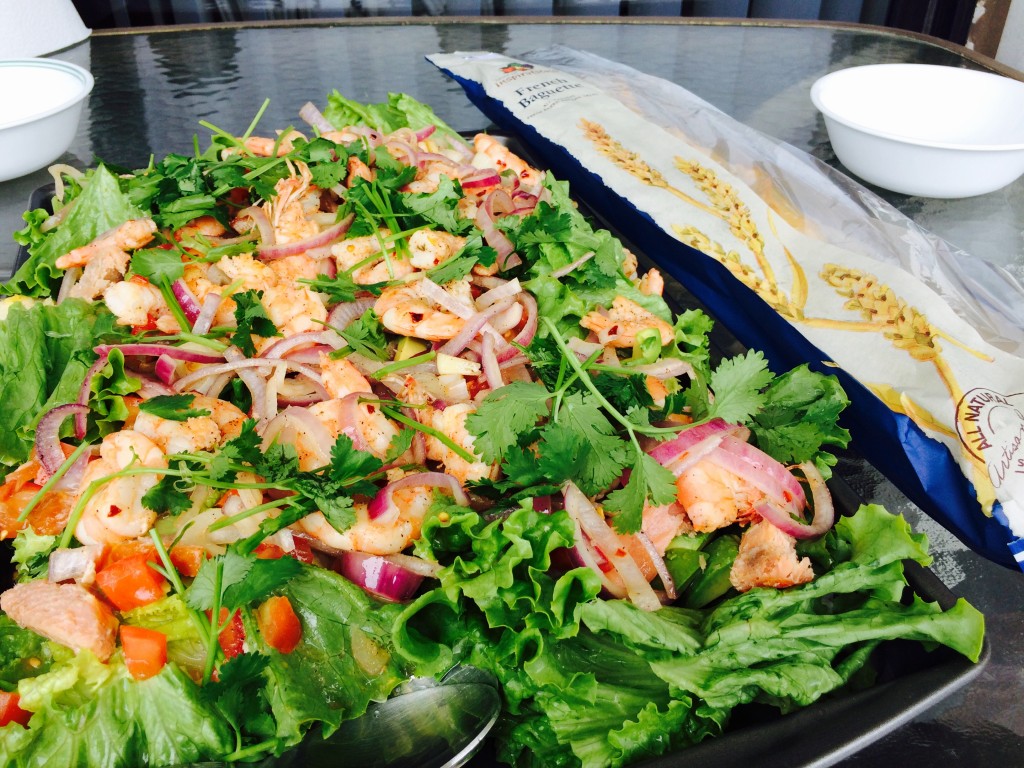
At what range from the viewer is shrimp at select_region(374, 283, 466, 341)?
1707 millimetres

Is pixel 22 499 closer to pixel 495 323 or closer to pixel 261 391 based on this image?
pixel 261 391

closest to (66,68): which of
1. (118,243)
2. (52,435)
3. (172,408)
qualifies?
(118,243)

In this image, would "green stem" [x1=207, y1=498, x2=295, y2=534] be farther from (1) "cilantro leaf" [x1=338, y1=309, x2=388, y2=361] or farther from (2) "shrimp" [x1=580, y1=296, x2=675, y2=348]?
(2) "shrimp" [x1=580, y1=296, x2=675, y2=348]

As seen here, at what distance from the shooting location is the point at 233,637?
1296mm

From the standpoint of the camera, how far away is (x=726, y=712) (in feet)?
4.07

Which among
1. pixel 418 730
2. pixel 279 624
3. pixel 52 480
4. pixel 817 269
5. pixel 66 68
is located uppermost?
pixel 66 68

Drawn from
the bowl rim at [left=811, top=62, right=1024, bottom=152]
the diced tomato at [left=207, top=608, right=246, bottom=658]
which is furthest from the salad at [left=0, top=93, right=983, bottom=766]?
the bowl rim at [left=811, top=62, right=1024, bottom=152]

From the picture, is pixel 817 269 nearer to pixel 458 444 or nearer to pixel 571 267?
pixel 571 267

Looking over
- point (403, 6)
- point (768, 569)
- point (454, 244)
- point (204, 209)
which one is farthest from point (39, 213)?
point (403, 6)

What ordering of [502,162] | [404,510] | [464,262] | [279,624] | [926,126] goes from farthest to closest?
[926,126], [502,162], [464,262], [404,510], [279,624]

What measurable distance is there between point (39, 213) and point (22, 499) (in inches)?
39.6

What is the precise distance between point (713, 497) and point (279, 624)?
77 cm

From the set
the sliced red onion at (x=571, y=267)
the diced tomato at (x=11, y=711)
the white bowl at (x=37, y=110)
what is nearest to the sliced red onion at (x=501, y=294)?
the sliced red onion at (x=571, y=267)

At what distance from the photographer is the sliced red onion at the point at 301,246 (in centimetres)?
195
